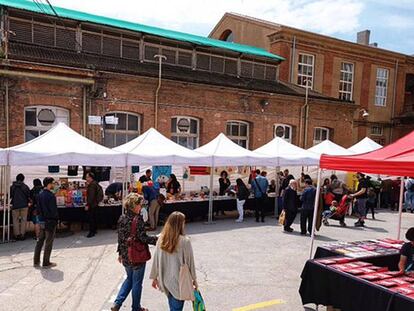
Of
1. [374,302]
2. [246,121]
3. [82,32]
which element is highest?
[82,32]

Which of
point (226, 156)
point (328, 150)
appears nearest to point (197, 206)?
point (226, 156)

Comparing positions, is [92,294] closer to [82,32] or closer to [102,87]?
[102,87]

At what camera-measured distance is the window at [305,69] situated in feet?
87.7

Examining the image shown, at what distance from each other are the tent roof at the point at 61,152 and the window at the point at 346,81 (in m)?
21.9

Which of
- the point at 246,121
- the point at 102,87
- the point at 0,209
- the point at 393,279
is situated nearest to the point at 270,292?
the point at 393,279

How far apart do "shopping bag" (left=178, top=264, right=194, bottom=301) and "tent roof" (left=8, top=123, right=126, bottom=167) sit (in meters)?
6.72

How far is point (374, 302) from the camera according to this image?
4.60 metres

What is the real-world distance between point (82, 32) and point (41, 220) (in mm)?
12476

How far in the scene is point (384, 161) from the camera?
5.62m

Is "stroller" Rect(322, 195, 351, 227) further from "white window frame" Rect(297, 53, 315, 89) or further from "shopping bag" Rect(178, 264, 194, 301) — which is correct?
"white window frame" Rect(297, 53, 315, 89)

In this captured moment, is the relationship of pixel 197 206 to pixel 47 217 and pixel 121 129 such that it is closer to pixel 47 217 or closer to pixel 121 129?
pixel 121 129

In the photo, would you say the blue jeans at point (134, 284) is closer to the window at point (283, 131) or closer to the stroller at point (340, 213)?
the stroller at point (340, 213)

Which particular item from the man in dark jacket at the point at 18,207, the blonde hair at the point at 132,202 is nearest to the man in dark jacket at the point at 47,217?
the man in dark jacket at the point at 18,207

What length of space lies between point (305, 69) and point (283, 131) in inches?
305
